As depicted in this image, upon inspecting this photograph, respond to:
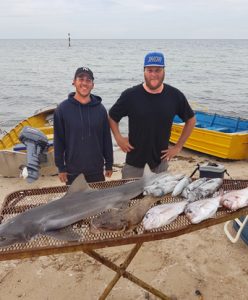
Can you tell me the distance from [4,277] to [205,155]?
8.85 metres

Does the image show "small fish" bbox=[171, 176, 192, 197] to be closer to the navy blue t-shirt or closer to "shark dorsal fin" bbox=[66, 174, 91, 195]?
"shark dorsal fin" bbox=[66, 174, 91, 195]

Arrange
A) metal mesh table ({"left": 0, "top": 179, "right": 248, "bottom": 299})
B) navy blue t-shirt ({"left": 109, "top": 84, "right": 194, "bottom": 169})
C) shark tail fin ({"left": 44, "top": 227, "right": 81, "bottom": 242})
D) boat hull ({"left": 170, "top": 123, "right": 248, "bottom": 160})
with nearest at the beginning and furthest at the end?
metal mesh table ({"left": 0, "top": 179, "right": 248, "bottom": 299}) < shark tail fin ({"left": 44, "top": 227, "right": 81, "bottom": 242}) < navy blue t-shirt ({"left": 109, "top": 84, "right": 194, "bottom": 169}) < boat hull ({"left": 170, "top": 123, "right": 248, "bottom": 160})

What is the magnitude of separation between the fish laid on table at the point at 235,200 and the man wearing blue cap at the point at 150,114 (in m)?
1.95

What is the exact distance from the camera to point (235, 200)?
351cm

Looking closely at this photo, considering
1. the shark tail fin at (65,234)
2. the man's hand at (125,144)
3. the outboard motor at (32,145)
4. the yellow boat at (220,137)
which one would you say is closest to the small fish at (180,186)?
the shark tail fin at (65,234)

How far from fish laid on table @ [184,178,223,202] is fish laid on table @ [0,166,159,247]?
1.86 ft

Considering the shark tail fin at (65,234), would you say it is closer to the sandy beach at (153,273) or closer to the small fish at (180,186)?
the small fish at (180,186)

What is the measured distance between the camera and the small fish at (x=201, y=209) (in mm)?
3277

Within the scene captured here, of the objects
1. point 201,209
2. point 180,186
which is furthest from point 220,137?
point 201,209

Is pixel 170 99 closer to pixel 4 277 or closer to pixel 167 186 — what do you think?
pixel 167 186

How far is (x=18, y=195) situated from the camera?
13.3 ft

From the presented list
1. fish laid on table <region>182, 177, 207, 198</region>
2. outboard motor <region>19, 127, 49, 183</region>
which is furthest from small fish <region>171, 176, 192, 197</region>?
outboard motor <region>19, 127, 49, 183</region>

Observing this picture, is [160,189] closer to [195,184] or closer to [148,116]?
[195,184]

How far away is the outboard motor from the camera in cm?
893
